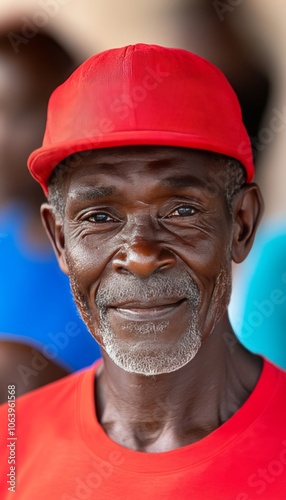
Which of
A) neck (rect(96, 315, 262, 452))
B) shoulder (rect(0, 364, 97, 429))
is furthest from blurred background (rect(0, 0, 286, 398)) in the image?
neck (rect(96, 315, 262, 452))

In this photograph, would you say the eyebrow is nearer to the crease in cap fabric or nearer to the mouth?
the crease in cap fabric

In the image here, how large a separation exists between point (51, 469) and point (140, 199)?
58 cm

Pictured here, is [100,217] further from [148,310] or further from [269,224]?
[269,224]

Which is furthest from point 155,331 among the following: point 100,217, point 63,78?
point 63,78

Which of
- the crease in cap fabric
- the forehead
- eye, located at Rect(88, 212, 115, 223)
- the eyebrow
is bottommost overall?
eye, located at Rect(88, 212, 115, 223)

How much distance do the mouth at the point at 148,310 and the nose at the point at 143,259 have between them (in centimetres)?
6

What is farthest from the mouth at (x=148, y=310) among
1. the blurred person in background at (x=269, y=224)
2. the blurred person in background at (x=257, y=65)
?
the blurred person in background at (x=257, y=65)

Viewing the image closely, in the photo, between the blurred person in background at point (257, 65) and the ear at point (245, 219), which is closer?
the ear at point (245, 219)

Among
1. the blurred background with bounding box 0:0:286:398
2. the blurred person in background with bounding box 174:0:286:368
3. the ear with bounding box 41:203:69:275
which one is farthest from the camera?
the blurred person in background with bounding box 174:0:286:368

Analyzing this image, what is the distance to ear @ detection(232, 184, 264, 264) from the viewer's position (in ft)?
5.54

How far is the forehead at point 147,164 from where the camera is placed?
1.55m

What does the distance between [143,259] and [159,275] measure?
0.17ft

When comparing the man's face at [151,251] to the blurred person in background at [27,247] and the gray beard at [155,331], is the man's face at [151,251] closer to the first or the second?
the gray beard at [155,331]

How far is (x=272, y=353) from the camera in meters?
2.14
